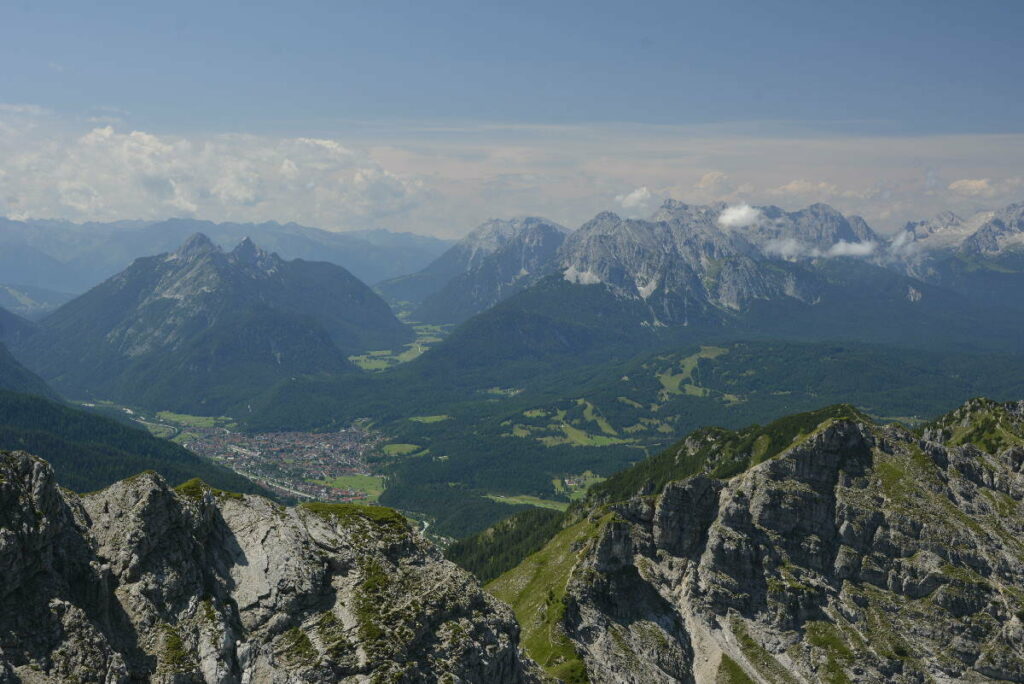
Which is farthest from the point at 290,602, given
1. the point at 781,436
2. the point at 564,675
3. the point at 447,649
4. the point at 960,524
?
the point at 781,436

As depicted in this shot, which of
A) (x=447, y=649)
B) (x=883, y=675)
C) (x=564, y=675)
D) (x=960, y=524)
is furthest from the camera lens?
(x=960, y=524)

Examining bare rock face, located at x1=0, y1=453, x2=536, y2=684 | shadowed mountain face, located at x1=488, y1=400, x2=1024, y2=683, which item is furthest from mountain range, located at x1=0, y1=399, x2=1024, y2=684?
shadowed mountain face, located at x1=488, y1=400, x2=1024, y2=683

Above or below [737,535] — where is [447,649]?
above

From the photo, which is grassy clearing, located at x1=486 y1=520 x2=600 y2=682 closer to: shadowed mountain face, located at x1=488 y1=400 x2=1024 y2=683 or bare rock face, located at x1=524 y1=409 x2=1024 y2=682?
shadowed mountain face, located at x1=488 y1=400 x2=1024 y2=683

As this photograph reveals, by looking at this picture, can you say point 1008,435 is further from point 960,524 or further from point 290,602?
point 290,602

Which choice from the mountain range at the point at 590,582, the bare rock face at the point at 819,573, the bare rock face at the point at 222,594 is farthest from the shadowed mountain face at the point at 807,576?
the bare rock face at the point at 222,594

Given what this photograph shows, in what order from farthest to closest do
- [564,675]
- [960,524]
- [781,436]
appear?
[781,436] → [960,524] → [564,675]

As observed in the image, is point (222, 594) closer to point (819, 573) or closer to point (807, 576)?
point (807, 576)
